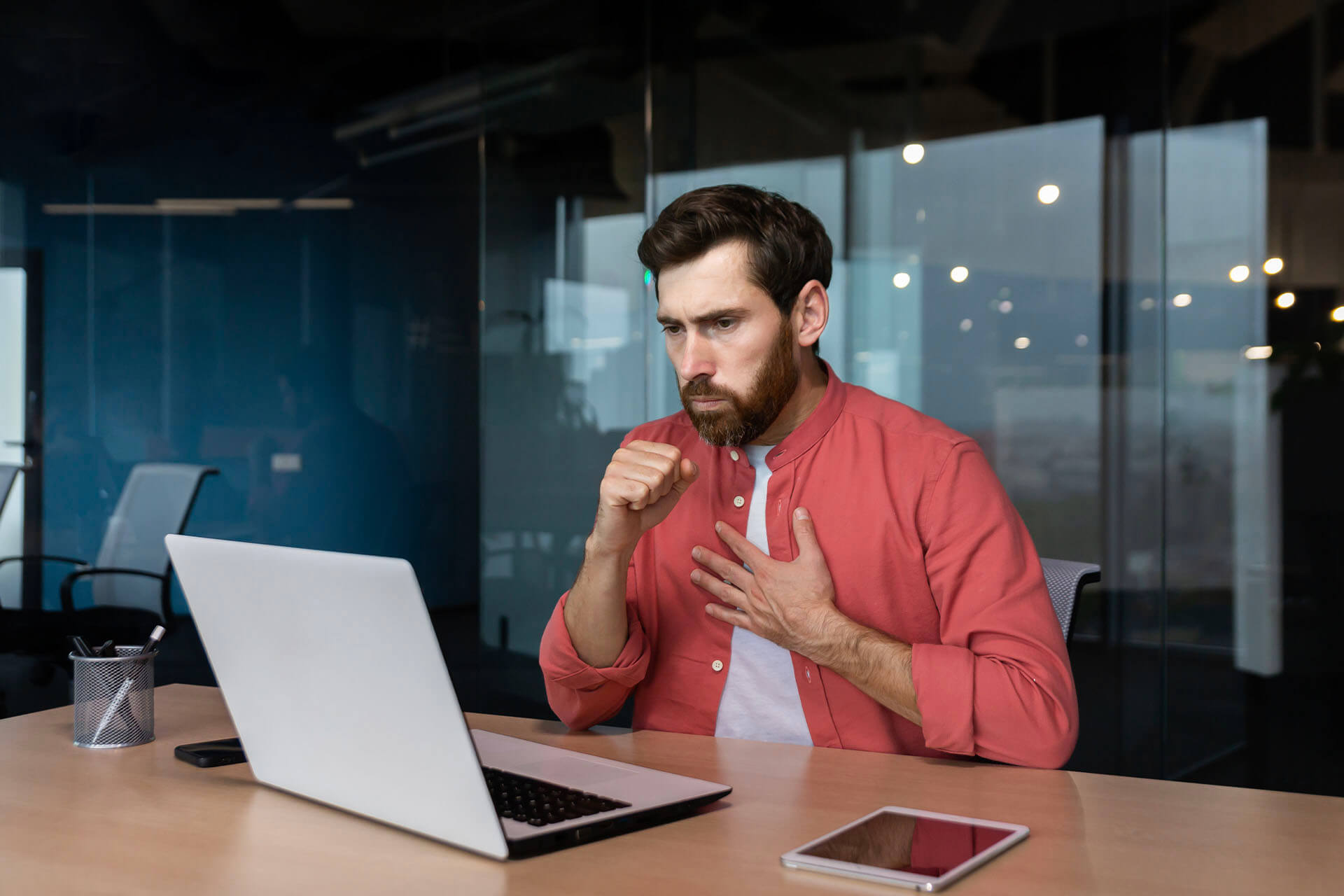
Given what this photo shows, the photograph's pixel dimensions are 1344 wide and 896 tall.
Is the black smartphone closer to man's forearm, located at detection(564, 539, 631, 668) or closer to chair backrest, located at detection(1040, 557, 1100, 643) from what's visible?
man's forearm, located at detection(564, 539, 631, 668)

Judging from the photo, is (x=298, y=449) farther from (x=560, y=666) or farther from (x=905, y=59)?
(x=560, y=666)

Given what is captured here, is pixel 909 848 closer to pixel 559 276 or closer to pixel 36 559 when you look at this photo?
pixel 559 276

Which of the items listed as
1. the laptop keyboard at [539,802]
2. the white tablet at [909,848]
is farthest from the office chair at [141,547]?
the white tablet at [909,848]

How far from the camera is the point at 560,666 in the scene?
1575 millimetres

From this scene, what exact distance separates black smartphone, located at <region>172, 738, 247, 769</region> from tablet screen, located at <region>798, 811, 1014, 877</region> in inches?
27.7

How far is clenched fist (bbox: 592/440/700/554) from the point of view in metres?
1.47

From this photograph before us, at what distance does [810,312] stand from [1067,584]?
22.6 inches

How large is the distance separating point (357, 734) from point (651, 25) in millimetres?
4089

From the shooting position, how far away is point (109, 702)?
1403mm

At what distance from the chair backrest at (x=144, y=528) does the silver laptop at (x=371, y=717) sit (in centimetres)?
294

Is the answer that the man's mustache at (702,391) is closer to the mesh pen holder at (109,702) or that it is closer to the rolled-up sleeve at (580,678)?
the rolled-up sleeve at (580,678)

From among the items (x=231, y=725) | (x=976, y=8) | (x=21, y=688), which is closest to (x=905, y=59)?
(x=976, y=8)

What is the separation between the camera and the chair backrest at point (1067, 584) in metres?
1.67

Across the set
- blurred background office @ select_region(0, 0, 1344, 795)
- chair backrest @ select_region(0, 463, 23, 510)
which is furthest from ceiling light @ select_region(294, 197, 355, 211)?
chair backrest @ select_region(0, 463, 23, 510)
